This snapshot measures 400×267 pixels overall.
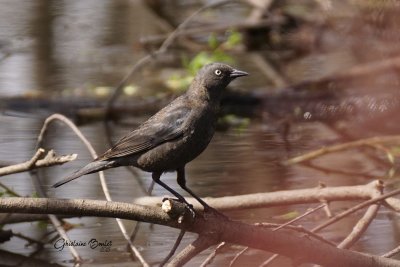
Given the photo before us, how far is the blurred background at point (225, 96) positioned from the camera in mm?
6168

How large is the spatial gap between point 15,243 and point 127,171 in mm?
1617

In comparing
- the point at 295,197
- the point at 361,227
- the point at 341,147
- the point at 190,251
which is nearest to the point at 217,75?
the point at 295,197

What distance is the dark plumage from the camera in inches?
187

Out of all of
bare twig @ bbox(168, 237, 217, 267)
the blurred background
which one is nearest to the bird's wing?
bare twig @ bbox(168, 237, 217, 267)

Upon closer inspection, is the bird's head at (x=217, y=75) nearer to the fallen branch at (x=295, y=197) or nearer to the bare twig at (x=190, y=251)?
the fallen branch at (x=295, y=197)

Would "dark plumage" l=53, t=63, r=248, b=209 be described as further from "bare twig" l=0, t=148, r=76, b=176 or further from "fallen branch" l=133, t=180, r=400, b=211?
"fallen branch" l=133, t=180, r=400, b=211

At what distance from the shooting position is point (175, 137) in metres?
4.79

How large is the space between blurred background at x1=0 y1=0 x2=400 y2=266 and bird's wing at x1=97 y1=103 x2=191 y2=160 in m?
0.77

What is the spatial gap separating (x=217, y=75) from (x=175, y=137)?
0.49 metres

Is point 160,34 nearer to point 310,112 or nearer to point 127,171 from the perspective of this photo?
point 310,112

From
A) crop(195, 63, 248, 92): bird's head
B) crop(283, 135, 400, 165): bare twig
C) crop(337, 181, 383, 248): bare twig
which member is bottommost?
crop(283, 135, 400, 165): bare twig
